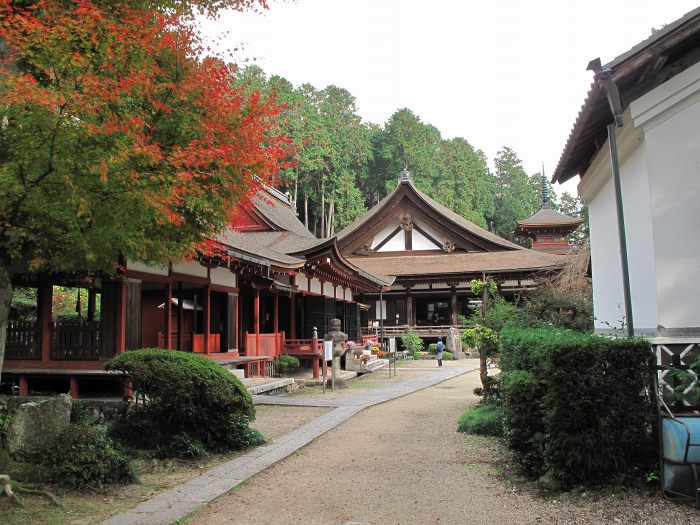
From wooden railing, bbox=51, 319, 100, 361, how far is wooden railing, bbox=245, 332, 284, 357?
5702 mm

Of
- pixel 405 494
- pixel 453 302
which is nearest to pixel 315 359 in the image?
pixel 405 494

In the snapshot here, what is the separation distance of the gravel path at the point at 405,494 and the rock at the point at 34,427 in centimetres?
209

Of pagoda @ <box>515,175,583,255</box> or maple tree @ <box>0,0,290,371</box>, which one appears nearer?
maple tree @ <box>0,0,290,371</box>

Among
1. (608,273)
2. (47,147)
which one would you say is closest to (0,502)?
(47,147)

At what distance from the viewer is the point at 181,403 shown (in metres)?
7.66

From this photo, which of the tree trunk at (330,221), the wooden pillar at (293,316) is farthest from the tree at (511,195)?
the wooden pillar at (293,316)

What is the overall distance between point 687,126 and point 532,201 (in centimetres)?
7017

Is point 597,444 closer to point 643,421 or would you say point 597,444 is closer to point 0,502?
point 643,421

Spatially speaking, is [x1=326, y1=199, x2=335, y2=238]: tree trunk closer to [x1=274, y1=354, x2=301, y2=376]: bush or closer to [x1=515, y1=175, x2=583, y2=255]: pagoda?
[x1=515, y1=175, x2=583, y2=255]: pagoda

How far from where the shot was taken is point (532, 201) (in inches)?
2933

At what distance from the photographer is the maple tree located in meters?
5.59

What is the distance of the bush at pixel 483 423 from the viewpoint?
9164 millimetres

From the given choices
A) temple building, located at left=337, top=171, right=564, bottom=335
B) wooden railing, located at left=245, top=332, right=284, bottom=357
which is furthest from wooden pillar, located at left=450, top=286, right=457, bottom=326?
wooden railing, located at left=245, top=332, right=284, bottom=357

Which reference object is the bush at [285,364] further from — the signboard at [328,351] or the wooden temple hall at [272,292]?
the signboard at [328,351]
